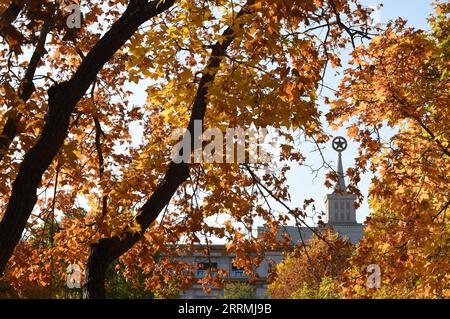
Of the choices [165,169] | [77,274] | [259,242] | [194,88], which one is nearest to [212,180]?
[165,169]

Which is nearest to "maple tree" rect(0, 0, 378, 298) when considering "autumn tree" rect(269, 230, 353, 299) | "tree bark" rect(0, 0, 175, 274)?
"tree bark" rect(0, 0, 175, 274)

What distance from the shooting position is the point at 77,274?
13516mm

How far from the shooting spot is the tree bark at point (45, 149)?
6.65 m

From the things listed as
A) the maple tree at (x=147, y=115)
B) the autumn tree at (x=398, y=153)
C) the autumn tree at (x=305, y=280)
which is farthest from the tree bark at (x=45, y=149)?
the autumn tree at (x=305, y=280)

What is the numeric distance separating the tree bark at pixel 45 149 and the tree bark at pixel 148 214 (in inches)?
115

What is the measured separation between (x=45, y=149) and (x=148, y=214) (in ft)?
11.1

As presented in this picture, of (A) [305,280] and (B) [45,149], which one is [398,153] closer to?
(B) [45,149]

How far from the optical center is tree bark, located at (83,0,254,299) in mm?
9898

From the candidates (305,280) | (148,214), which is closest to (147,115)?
(148,214)

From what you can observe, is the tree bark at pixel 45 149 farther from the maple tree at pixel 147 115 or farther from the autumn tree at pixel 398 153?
the autumn tree at pixel 398 153

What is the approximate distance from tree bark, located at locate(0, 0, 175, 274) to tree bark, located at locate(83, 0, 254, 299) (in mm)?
2925

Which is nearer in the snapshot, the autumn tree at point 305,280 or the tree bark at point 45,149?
the tree bark at point 45,149

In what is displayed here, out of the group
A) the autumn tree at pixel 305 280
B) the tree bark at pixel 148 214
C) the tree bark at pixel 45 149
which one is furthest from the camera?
the autumn tree at pixel 305 280
